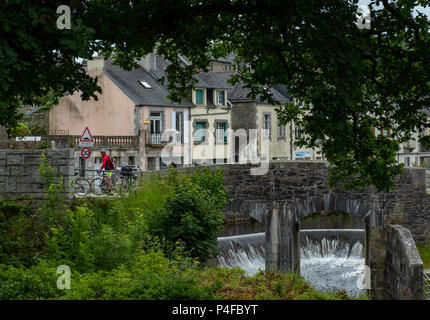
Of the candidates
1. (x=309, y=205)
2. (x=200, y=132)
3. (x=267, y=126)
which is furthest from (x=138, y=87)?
(x=309, y=205)

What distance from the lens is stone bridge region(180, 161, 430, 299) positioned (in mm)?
20672

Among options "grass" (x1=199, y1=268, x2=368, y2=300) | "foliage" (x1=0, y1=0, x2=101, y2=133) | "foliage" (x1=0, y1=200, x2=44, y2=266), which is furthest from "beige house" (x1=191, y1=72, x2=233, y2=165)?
"foliage" (x1=0, y1=0, x2=101, y2=133)

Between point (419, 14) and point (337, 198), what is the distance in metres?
11.3

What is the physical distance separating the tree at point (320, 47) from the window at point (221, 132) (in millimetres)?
30669

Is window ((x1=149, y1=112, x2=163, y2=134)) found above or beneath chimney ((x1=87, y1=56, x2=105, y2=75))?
beneath

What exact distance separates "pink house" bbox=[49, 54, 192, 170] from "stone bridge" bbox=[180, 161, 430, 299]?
568 inches

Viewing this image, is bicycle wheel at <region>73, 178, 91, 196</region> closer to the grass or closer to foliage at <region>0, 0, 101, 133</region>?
the grass

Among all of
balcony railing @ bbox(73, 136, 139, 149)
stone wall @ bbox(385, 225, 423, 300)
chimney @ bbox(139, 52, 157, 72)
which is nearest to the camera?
stone wall @ bbox(385, 225, 423, 300)

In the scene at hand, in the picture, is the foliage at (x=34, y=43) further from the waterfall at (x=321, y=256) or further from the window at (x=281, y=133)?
the window at (x=281, y=133)

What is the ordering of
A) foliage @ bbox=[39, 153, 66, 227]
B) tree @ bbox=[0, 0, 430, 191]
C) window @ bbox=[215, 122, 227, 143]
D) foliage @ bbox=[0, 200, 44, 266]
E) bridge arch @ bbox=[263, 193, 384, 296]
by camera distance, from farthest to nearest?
window @ bbox=[215, 122, 227, 143] < bridge arch @ bbox=[263, 193, 384, 296] < foliage @ bbox=[39, 153, 66, 227] < foliage @ bbox=[0, 200, 44, 266] < tree @ bbox=[0, 0, 430, 191]

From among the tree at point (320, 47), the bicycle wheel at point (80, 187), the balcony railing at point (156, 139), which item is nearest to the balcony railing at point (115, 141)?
the balcony railing at point (156, 139)

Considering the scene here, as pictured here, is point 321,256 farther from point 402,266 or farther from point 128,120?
point 128,120
